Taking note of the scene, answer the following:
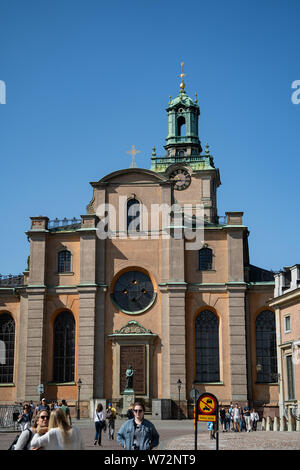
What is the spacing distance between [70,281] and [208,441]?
26334mm

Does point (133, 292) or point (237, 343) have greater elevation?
point (133, 292)

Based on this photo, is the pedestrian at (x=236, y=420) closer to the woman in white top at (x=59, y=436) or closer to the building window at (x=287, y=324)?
the building window at (x=287, y=324)

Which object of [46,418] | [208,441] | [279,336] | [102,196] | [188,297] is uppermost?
[102,196]

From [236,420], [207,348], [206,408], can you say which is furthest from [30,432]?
[207,348]

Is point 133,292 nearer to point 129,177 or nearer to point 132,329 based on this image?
point 132,329

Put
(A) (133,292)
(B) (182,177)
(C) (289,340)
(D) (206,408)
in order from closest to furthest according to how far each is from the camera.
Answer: (D) (206,408), (C) (289,340), (A) (133,292), (B) (182,177)

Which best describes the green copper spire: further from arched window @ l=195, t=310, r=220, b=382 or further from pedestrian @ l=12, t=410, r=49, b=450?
pedestrian @ l=12, t=410, r=49, b=450

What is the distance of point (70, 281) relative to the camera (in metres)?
51.8

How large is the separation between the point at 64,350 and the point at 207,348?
33.7ft

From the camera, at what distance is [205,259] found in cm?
5153

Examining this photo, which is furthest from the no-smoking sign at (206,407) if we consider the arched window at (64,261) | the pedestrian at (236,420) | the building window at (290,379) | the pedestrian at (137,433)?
the arched window at (64,261)

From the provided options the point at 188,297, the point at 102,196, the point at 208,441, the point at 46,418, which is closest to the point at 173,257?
the point at 188,297
